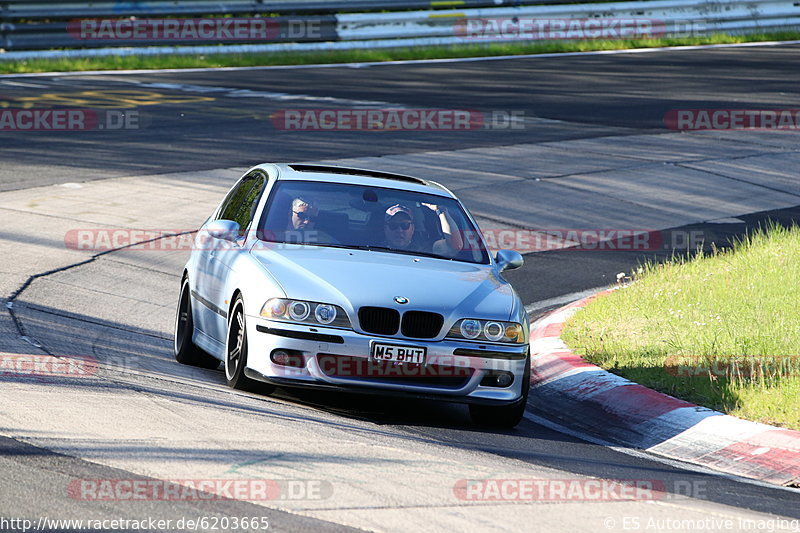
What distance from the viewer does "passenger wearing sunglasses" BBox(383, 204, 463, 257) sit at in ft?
28.2

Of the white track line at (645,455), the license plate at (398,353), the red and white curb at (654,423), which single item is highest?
the license plate at (398,353)

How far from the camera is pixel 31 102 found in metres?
21.5

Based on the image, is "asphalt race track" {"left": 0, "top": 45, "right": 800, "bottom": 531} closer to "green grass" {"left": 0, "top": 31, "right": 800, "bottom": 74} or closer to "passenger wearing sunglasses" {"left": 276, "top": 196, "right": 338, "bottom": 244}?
"passenger wearing sunglasses" {"left": 276, "top": 196, "right": 338, "bottom": 244}

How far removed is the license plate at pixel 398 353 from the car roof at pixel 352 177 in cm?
191

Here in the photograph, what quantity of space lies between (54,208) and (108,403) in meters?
8.12

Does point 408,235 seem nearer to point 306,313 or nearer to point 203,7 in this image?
point 306,313

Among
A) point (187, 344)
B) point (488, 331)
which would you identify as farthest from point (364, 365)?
point (187, 344)

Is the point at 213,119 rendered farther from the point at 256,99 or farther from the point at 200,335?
the point at 200,335

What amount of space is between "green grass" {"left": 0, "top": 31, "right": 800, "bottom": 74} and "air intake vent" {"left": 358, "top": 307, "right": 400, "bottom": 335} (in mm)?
20600

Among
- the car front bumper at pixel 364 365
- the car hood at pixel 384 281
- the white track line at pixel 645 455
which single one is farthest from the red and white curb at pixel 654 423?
the car hood at pixel 384 281

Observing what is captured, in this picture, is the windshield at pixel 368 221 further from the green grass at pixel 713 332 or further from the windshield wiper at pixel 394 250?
the green grass at pixel 713 332

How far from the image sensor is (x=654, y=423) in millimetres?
7816

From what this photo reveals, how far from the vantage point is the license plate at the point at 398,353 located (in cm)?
741

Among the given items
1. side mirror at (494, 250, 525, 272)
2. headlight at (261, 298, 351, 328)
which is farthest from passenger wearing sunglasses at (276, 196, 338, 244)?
side mirror at (494, 250, 525, 272)
